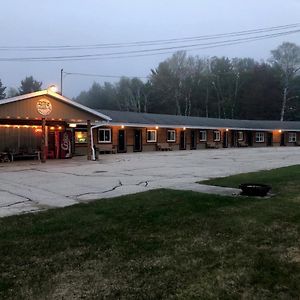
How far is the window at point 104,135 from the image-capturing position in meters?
34.1

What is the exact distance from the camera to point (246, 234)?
20.8ft

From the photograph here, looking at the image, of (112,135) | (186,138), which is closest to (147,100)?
(186,138)

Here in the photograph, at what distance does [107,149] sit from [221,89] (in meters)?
45.8

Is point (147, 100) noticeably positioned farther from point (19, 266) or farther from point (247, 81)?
point (19, 266)

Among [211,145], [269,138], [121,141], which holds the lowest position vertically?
[211,145]

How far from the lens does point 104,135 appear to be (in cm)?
3438

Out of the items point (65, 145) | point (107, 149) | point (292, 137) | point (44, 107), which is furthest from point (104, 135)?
point (292, 137)

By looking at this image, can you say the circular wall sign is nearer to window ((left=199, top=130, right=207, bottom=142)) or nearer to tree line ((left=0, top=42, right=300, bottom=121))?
window ((left=199, top=130, right=207, bottom=142))

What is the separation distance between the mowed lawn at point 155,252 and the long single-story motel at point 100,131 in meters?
15.5

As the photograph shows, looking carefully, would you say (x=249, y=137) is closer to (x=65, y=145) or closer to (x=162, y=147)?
(x=162, y=147)

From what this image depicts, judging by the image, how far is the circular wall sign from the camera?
75.7ft

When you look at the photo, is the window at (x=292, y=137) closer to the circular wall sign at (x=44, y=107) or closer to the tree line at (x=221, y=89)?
the tree line at (x=221, y=89)

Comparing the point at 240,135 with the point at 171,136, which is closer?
the point at 171,136

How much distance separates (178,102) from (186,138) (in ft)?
110
